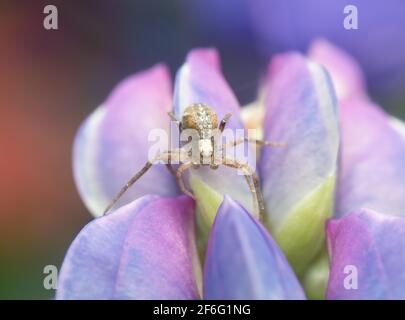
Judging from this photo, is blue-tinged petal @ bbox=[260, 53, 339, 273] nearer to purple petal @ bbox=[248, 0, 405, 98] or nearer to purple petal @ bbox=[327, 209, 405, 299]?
purple petal @ bbox=[327, 209, 405, 299]

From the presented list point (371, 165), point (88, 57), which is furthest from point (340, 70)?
point (88, 57)

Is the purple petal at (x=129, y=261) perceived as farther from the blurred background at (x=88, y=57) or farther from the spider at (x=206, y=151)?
the blurred background at (x=88, y=57)

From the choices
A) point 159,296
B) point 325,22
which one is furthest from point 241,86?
point 159,296

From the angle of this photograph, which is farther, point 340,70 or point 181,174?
point 340,70

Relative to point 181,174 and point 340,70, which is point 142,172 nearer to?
point 181,174

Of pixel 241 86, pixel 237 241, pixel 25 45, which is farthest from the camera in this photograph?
pixel 25 45

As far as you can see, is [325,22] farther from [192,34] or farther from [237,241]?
[237,241]
